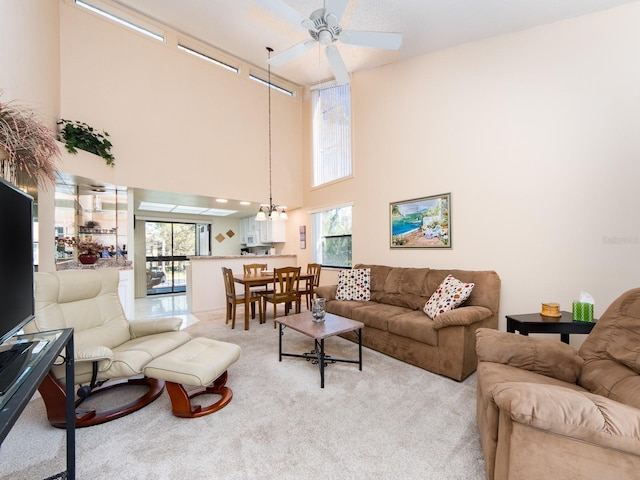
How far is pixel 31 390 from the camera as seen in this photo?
0.88m

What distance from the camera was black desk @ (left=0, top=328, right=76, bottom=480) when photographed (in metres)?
0.73

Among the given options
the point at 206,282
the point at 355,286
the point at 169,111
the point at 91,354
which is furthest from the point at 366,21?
the point at 206,282

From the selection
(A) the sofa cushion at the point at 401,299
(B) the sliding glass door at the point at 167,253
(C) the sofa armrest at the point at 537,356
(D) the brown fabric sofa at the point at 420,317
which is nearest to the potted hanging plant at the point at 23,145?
(C) the sofa armrest at the point at 537,356

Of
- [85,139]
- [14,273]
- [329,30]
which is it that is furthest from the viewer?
[85,139]

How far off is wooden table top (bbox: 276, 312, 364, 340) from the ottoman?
0.66 m

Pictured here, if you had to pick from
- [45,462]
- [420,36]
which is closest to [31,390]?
[45,462]

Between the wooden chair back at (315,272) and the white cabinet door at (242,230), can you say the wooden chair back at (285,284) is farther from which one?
the white cabinet door at (242,230)

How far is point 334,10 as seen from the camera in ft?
8.14

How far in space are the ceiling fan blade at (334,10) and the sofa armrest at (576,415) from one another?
302 cm

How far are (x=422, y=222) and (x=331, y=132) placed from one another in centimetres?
296

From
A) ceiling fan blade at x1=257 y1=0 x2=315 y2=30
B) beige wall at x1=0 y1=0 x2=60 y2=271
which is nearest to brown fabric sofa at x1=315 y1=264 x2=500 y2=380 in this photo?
ceiling fan blade at x1=257 y1=0 x2=315 y2=30

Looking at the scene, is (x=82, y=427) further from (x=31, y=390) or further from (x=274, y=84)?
(x=274, y=84)

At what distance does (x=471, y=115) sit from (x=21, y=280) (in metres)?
4.31

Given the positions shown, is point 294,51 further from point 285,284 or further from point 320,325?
point 285,284
